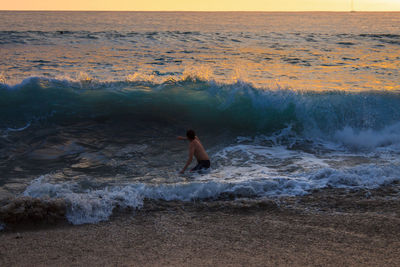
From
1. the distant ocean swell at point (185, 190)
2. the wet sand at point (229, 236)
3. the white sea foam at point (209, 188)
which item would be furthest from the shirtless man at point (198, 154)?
the wet sand at point (229, 236)

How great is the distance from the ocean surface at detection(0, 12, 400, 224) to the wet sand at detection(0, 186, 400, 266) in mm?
413

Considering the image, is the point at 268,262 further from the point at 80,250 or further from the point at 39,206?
the point at 39,206

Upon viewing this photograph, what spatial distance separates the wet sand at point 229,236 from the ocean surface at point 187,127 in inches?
16.3

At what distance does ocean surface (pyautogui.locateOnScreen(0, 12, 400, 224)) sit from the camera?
586 cm

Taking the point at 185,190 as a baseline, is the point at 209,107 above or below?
above

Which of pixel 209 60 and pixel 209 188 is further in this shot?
pixel 209 60

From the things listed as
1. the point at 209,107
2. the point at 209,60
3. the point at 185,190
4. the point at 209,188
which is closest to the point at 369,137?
the point at 209,107

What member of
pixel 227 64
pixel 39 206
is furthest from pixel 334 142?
pixel 227 64

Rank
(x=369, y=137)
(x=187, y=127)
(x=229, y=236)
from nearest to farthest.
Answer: (x=229, y=236)
(x=369, y=137)
(x=187, y=127)

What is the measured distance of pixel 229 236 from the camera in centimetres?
424

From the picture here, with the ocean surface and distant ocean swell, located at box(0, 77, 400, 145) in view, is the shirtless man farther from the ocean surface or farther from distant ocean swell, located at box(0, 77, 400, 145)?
distant ocean swell, located at box(0, 77, 400, 145)

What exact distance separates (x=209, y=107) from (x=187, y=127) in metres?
1.09

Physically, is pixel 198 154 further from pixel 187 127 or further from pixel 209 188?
pixel 187 127

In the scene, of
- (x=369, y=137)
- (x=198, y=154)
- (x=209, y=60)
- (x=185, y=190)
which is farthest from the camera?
(x=209, y=60)
